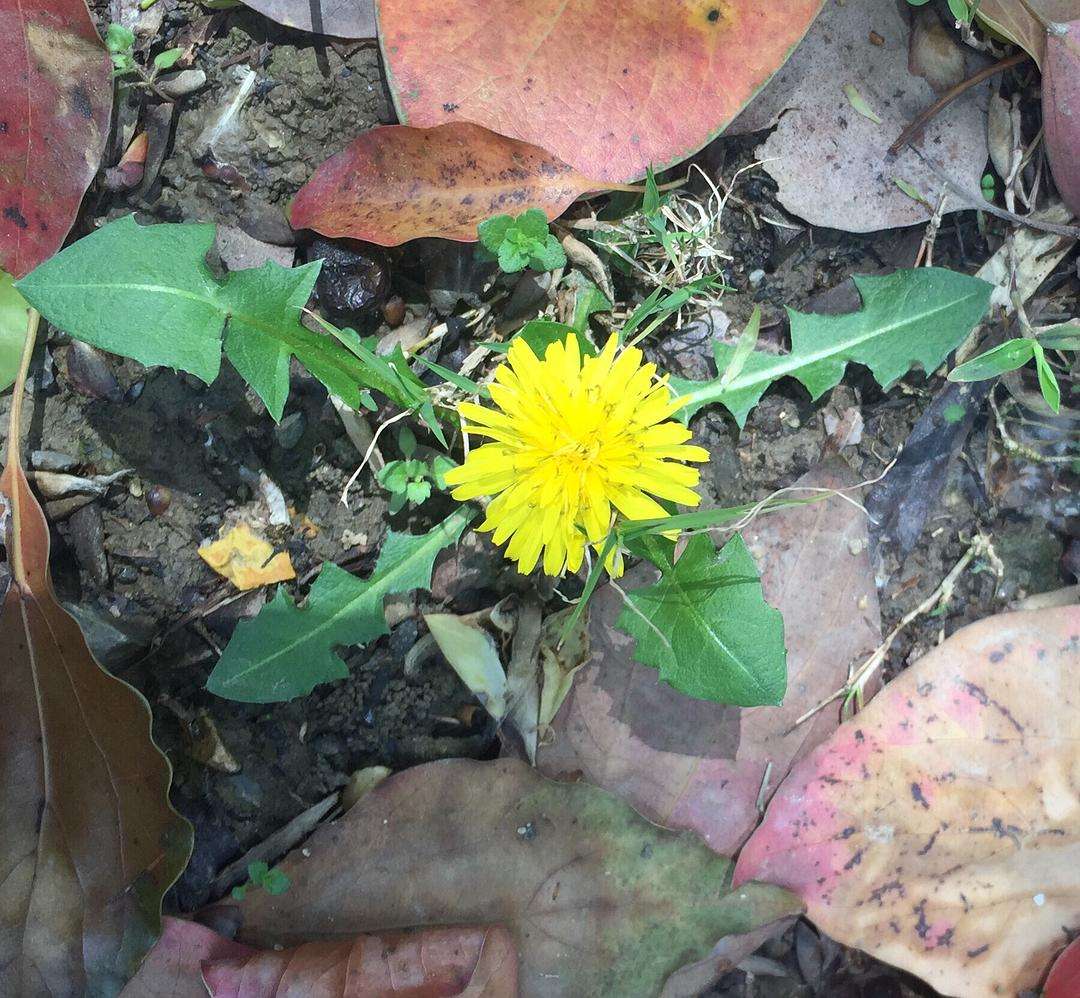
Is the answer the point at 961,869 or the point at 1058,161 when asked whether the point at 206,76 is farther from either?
the point at 961,869

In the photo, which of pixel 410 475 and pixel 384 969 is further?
pixel 410 475

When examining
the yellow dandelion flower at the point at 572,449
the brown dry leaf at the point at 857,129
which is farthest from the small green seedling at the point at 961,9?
the yellow dandelion flower at the point at 572,449

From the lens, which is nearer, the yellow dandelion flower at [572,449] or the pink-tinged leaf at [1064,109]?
the yellow dandelion flower at [572,449]

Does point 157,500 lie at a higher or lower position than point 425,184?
lower

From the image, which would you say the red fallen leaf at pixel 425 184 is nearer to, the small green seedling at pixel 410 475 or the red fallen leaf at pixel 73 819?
the small green seedling at pixel 410 475

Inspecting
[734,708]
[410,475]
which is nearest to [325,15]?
[410,475]

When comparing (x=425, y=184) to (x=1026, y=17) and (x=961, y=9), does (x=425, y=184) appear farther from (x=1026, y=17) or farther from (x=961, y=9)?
(x=1026, y=17)

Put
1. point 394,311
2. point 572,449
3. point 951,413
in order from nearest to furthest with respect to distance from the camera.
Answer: point 572,449
point 394,311
point 951,413

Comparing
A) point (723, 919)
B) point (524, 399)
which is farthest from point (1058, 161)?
point (723, 919)
